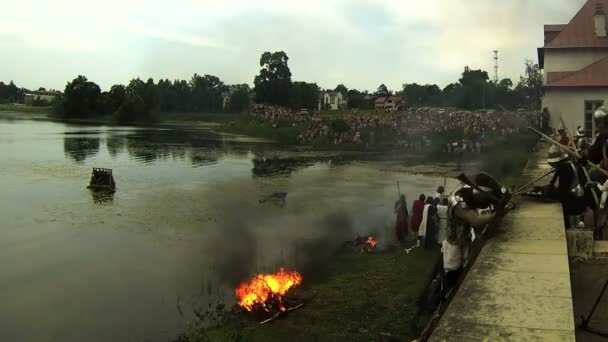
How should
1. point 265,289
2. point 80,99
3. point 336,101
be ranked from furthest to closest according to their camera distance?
point 336,101
point 80,99
point 265,289

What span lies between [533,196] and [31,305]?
34.2ft

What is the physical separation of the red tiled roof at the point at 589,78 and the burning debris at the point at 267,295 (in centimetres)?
2283

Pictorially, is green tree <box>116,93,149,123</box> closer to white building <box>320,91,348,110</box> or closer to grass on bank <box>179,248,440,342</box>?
white building <box>320,91,348,110</box>

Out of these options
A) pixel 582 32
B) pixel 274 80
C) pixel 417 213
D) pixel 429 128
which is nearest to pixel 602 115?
pixel 417 213

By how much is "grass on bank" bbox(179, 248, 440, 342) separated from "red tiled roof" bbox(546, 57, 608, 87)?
20012 mm

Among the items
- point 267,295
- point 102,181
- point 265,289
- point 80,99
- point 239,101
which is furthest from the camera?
point 239,101

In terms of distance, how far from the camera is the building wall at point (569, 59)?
32.6 meters

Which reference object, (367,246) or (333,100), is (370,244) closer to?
(367,246)

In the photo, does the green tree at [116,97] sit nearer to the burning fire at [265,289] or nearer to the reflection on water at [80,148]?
the reflection on water at [80,148]

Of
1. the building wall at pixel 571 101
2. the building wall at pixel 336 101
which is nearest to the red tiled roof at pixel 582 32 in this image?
the building wall at pixel 571 101

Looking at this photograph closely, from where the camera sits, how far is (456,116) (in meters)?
49.2

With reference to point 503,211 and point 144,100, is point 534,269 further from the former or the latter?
point 144,100

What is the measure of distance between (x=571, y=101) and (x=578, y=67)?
16.7ft

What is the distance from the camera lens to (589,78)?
28.9 metres
